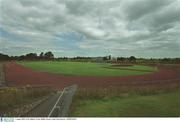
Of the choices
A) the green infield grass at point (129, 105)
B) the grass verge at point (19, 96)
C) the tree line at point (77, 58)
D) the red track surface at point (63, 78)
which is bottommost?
the green infield grass at point (129, 105)

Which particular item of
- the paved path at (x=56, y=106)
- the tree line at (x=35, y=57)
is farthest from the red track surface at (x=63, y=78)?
the tree line at (x=35, y=57)

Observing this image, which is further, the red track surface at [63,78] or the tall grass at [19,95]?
the red track surface at [63,78]

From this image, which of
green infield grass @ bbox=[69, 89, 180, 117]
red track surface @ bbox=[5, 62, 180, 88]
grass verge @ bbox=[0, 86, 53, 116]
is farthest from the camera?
red track surface @ bbox=[5, 62, 180, 88]

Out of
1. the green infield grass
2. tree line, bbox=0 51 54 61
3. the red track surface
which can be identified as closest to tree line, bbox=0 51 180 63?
tree line, bbox=0 51 54 61

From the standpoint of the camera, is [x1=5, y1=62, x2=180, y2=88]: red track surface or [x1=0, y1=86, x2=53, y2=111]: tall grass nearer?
[x1=0, y1=86, x2=53, y2=111]: tall grass

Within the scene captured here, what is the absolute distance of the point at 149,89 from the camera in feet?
19.9

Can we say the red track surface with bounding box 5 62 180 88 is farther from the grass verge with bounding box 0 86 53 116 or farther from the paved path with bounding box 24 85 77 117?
the paved path with bounding box 24 85 77 117

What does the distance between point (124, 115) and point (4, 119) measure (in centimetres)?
187

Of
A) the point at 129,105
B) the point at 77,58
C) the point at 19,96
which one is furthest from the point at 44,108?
the point at 129,105

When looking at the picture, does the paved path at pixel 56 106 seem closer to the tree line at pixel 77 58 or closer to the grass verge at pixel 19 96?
the grass verge at pixel 19 96

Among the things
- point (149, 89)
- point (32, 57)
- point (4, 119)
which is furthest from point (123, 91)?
point (4, 119)

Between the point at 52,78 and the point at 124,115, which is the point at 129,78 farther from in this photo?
the point at 124,115

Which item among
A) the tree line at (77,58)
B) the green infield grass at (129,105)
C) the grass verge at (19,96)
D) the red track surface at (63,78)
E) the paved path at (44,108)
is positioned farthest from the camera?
the red track surface at (63,78)

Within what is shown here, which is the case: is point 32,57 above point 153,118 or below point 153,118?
above
